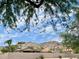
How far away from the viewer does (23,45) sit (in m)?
75.5

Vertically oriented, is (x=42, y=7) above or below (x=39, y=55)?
above

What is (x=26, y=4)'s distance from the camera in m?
8.39

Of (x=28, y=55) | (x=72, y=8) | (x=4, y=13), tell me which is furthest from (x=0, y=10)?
(x=28, y=55)

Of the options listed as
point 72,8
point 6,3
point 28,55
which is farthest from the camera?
point 28,55

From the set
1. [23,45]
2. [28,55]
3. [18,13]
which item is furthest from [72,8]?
[23,45]

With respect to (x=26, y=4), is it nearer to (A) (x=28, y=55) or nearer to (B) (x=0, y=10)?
(B) (x=0, y=10)

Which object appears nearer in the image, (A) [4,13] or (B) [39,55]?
(A) [4,13]

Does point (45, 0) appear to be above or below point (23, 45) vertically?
above

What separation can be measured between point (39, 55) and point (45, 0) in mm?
40407

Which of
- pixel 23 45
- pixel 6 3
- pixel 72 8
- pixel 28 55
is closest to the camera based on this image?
pixel 6 3

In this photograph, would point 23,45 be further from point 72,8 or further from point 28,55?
point 72,8

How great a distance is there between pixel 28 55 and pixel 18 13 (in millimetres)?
39858

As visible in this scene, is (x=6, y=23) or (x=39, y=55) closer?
(x=6, y=23)

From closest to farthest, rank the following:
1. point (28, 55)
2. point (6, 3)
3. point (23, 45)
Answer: point (6, 3) → point (28, 55) → point (23, 45)
